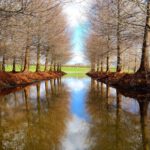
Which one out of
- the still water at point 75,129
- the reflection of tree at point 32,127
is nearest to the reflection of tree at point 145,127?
the still water at point 75,129

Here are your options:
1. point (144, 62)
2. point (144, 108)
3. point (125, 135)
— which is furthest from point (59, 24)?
point (125, 135)

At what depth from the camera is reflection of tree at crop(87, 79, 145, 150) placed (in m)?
6.29

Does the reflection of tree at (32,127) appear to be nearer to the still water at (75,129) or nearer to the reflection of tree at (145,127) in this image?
the still water at (75,129)

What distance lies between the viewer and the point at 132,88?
1991 centimetres

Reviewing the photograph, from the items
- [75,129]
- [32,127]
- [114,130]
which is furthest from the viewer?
[32,127]

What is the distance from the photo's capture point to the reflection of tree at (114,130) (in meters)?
6.29

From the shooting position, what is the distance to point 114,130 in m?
7.83

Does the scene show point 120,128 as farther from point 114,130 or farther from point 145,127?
point 145,127

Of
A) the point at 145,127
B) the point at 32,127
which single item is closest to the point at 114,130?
the point at 145,127

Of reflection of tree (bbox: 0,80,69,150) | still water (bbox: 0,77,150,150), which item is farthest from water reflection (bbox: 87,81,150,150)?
reflection of tree (bbox: 0,80,69,150)

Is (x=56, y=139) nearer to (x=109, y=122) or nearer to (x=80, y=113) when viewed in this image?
(x=109, y=122)

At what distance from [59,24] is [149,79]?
2516cm

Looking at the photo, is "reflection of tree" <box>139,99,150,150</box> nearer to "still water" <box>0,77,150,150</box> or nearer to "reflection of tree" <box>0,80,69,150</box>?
"still water" <box>0,77,150,150</box>

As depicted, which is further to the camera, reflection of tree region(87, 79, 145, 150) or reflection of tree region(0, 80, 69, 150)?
reflection of tree region(0, 80, 69, 150)
